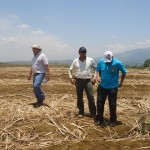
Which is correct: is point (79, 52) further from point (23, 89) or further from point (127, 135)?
point (23, 89)

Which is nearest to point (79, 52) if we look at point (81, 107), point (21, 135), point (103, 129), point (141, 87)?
point (81, 107)

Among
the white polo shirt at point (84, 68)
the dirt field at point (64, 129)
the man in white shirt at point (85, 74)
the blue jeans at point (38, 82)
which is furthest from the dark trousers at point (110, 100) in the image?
the blue jeans at point (38, 82)

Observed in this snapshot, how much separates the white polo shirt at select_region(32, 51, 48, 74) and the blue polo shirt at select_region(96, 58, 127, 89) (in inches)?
80.7

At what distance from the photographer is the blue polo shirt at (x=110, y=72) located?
7516mm

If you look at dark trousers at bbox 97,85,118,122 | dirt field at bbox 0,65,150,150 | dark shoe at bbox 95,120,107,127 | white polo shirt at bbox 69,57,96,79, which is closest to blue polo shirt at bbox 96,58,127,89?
dark trousers at bbox 97,85,118,122

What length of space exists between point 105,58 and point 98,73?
1.66 ft

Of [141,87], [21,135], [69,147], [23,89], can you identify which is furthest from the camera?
[141,87]

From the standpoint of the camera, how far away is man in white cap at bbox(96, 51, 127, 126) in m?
7.50

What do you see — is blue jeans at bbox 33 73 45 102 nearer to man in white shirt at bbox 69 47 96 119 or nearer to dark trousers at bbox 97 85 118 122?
man in white shirt at bbox 69 47 96 119

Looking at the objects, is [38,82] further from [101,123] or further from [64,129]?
[101,123]

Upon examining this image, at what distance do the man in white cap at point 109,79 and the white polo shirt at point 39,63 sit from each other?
1.93 metres

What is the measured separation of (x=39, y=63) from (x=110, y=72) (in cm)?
244

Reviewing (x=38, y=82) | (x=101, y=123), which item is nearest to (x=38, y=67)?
(x=38, y=82)

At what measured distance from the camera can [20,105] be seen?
9406mm
